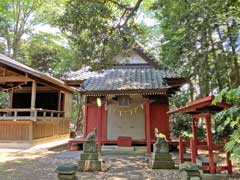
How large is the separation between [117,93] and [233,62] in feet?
20.3

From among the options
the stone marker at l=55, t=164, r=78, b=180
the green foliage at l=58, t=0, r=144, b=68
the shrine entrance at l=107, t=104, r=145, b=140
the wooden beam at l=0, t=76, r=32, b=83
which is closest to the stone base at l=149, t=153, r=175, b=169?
the stone marker at l=55, t=164, r=78, b=180

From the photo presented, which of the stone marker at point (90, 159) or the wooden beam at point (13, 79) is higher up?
the wooden beam at point (13, 79)

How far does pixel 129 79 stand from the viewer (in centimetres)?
1245

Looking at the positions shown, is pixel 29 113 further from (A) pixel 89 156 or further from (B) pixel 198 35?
(B) pixel 198 35

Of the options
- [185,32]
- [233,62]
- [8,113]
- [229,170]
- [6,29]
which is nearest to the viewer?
[229,170]

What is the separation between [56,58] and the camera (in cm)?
2528

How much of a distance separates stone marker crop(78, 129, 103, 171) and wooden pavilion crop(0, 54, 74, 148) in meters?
6.21

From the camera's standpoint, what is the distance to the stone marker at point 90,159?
25.1 ft

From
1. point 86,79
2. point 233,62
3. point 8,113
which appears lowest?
point 8,113

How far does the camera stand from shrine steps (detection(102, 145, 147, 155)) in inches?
450

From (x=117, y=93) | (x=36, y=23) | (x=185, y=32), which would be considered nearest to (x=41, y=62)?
(x=36, y=23)

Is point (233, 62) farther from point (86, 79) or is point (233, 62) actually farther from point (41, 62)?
point (41, 62)

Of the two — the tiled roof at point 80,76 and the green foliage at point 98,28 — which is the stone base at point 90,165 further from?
the tiled roof at point 80,76

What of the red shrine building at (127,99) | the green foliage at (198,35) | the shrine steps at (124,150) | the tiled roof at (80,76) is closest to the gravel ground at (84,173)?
the shrine steps at (124,150)
